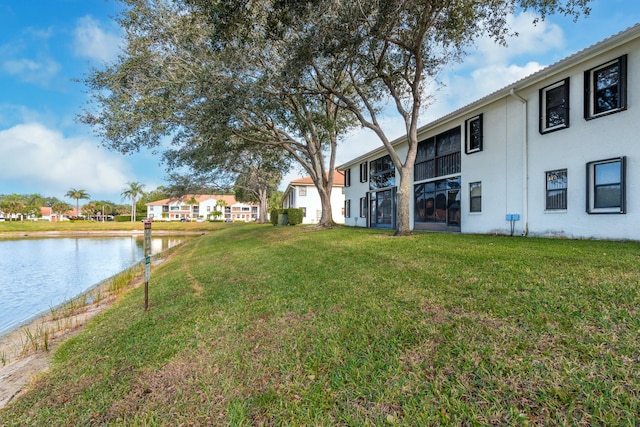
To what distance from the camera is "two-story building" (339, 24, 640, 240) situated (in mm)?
8211

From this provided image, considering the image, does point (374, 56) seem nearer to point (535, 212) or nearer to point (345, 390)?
point (535, 212)

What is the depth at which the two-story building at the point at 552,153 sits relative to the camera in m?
8.21

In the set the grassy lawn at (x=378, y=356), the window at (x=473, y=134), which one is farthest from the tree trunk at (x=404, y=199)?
the grassy lawn at (x=378, y=356)

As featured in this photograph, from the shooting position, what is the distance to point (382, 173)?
20.8 meters

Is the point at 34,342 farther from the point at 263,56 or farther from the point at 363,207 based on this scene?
the point at 363,207

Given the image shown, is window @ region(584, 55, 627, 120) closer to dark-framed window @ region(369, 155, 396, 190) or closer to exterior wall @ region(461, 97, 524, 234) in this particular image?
exterior wall @ region(461, 97, 524, 234)

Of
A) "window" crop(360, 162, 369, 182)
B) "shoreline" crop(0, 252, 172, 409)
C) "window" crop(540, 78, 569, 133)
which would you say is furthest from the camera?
"window" crop(360, 162, 369, 182)

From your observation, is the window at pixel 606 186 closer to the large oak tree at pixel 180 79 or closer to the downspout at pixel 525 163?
the downspout at pixel 525 163

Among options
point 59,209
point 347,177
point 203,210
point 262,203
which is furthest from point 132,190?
point 347,177

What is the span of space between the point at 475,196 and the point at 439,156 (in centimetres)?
304

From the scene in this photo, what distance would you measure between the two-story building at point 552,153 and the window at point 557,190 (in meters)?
0.03

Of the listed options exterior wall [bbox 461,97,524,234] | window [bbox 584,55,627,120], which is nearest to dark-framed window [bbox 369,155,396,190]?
exterior wall [bbox 461,97,524,234]

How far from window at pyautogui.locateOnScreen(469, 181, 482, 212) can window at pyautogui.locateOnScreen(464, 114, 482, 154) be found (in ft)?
4.39

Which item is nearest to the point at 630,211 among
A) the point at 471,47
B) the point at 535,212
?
the point at 535,212
